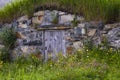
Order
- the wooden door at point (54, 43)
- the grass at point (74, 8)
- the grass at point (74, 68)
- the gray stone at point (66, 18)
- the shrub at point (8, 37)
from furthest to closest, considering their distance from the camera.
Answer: the shrub at point (8, 37) < the wooden door at point (54, 43) < the gray stone at point (66, 18) < the grass at point (74, 8) < the grass at point (74, 68)

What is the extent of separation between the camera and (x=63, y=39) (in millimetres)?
9477

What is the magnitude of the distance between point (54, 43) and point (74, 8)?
1.24 metres

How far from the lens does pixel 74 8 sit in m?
9.45

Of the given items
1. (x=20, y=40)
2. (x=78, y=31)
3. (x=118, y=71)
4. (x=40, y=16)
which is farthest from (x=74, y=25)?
(x=118, y=71)

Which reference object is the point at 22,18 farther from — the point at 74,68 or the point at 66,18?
the point at 74,68

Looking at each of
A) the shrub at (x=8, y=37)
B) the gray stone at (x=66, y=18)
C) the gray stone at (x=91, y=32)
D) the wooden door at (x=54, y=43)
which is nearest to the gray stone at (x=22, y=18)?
the shrub at (x=8, y=37)

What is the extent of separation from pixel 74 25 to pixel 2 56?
2.42m

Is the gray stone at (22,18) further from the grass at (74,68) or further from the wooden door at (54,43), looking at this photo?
the grass at (74,68)

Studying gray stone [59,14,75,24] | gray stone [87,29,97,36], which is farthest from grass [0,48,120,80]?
gray stone [59,14,75,24]

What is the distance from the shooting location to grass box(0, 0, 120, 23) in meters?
9.07

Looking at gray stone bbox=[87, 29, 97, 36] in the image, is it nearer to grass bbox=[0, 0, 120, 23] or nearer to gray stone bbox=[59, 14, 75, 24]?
grass bbox=[0, 0, 120, 23]

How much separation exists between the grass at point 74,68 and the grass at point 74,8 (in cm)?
105

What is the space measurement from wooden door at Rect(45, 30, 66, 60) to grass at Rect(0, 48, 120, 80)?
43 cm

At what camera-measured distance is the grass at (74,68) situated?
6.74 meters
